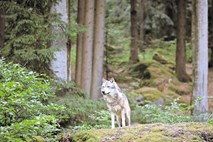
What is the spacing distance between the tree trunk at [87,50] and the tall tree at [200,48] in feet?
11.4

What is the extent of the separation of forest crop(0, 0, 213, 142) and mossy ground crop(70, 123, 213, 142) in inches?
0.6

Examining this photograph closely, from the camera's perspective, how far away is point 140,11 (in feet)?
87.2

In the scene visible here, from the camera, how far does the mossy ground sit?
5.26m

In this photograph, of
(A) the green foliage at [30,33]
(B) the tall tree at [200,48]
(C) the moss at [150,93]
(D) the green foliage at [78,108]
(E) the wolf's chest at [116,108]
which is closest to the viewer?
(E) the wolf's chest at [116,108]

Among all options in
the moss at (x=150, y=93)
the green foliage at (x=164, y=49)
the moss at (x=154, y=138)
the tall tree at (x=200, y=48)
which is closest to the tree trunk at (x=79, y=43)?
the tall tree at (x=200, y=48)

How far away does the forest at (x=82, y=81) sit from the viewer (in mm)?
5324

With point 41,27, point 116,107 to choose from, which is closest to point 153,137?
point 116,107

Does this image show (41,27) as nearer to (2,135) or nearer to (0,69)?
(0,69)

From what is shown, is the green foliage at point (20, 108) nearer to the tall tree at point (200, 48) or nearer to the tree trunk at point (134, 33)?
the tall tree at point (200, 48)

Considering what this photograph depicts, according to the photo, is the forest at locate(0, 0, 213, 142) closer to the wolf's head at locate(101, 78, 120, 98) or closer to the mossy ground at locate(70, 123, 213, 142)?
the mossy ground at locate(70, 123, 213, 142)

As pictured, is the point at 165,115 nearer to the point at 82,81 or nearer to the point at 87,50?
the point at 82,81

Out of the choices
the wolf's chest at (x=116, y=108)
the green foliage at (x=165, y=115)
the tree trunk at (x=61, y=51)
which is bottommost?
the green foliage at (x=165, y=115)

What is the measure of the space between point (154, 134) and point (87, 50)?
742 cm

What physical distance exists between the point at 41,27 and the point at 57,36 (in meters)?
0.56
